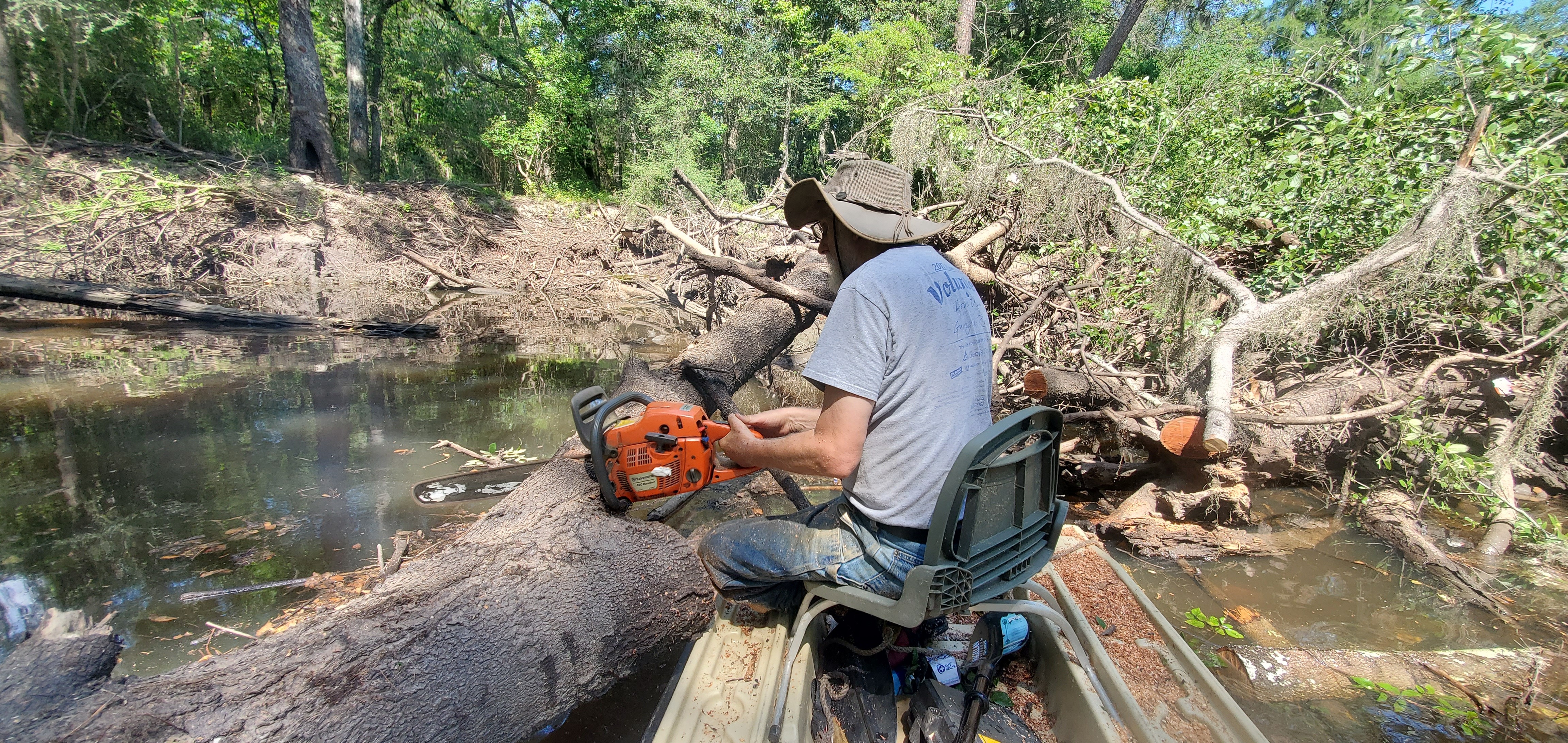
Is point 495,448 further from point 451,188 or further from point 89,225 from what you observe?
point 451,188

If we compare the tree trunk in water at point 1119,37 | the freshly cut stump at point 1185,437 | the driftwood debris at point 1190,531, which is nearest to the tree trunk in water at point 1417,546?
the driftwood debris at point 1190,531

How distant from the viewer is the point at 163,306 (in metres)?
6.99

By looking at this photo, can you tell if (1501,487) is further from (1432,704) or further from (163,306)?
(163,306)

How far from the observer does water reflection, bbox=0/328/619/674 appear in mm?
3023

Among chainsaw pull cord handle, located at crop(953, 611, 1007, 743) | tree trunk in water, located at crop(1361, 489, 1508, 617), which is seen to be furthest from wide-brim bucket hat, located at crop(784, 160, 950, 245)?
tree trunk in water, located at crop(1361, 489, 1508, 617)

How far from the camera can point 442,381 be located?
21.5 ft

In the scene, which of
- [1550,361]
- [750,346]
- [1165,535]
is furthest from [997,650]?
[1550,361]

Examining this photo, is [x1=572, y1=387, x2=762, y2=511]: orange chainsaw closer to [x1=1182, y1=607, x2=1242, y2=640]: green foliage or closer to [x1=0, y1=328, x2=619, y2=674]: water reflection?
[x1=0, y1=328, x2=619, y2=674]: water reflection

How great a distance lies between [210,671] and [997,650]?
2.05m

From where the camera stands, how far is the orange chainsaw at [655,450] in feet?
8.00

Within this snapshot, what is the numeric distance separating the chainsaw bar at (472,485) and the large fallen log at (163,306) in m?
4.47

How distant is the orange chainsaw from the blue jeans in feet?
0.83

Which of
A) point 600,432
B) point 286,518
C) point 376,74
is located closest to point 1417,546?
point 600,432

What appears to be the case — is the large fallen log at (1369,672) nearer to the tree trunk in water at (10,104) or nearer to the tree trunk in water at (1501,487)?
the tree trunk in water at (1501,487)
